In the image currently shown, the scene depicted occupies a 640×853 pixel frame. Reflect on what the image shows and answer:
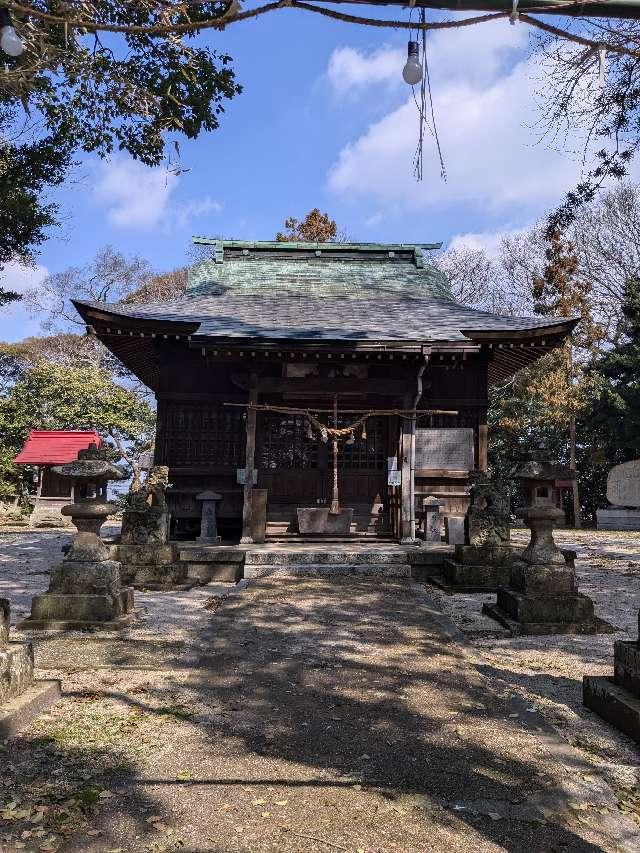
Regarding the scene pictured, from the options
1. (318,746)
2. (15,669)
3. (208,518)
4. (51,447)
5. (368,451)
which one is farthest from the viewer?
(51,447)

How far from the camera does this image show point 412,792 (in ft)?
9.20

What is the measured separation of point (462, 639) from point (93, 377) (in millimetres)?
22919

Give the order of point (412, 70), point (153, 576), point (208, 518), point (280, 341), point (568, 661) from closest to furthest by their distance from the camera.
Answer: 1. point (412, 70)
2. point (568, 661)
3. point (153, 576)
4. point (280, 341)
5. point (208, 518)

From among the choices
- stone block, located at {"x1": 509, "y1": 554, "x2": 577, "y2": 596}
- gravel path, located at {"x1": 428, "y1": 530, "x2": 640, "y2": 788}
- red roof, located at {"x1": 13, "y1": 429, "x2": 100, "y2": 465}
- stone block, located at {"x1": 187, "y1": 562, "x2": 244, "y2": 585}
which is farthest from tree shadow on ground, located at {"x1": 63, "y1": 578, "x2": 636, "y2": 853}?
red roof, located at {"x1": 13, "y1": 429, "x2": 100, "y2": 465}

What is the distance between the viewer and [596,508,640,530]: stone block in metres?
21.7

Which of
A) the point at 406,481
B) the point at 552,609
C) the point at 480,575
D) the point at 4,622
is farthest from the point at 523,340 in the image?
the point at 4,622

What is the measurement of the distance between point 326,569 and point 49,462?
1482cm

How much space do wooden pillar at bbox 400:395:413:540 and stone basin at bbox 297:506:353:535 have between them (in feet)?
3.55

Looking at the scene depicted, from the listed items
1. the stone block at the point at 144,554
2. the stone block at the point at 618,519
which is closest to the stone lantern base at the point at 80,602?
the stone block at the point at 144,554

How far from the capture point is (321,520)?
1109cm

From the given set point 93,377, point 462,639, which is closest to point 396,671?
point 462,639

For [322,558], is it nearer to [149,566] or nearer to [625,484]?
[149,566]

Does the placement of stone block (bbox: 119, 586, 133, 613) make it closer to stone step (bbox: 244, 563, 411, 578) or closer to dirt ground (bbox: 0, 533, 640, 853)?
dirt ground (bbox: 0, 533, 640, 853)

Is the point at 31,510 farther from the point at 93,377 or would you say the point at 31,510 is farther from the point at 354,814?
the point at 354,814
